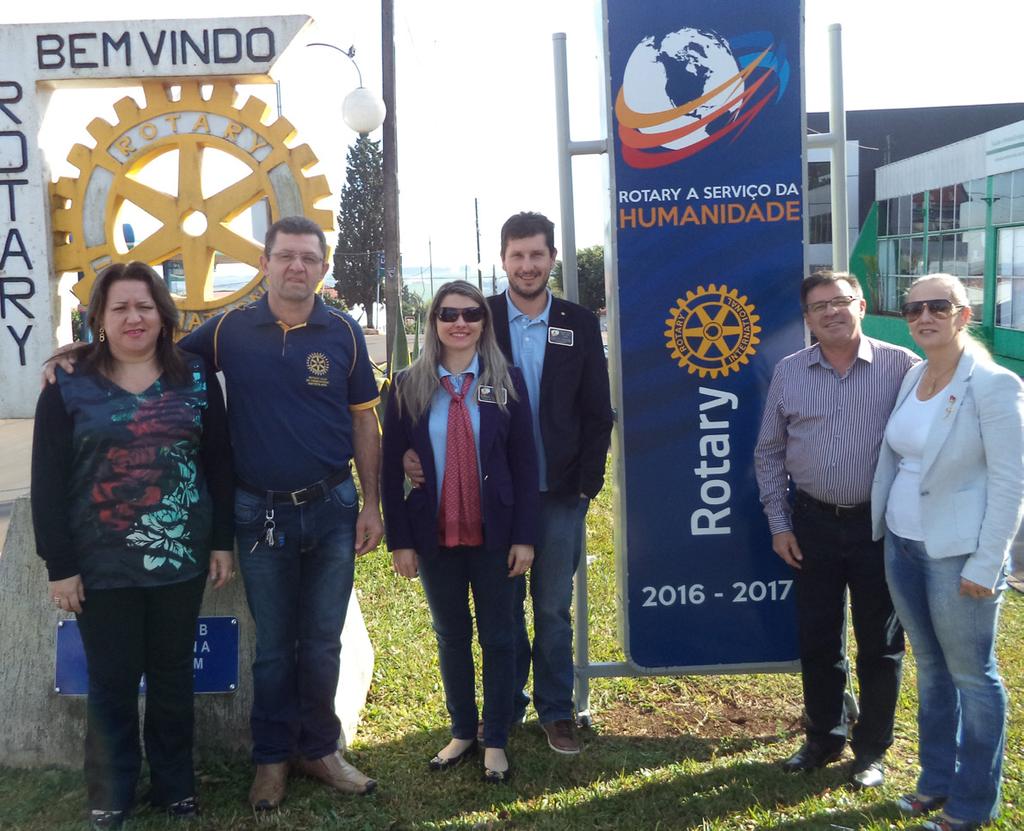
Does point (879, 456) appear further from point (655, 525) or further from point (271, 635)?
point (271, 635)

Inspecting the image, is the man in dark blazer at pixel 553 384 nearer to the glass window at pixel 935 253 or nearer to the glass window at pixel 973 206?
the glass window at pixel 973 206

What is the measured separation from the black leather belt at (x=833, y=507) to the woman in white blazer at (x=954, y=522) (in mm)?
114

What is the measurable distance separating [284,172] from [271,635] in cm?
206

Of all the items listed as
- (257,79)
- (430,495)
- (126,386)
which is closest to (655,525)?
(430,495)

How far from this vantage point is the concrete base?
12.2 feet

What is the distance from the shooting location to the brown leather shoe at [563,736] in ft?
12.4

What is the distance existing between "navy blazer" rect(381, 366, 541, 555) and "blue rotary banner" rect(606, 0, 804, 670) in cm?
68

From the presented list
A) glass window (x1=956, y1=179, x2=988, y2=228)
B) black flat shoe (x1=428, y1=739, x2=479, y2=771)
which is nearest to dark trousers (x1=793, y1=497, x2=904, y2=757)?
black flat shoe (x1=428, y1=739, x2=479, y2=771)

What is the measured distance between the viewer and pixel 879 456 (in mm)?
3230

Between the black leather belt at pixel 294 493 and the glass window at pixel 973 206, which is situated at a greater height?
the glass window at pixel 973 206

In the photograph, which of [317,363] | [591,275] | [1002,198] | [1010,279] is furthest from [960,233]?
[317,363]

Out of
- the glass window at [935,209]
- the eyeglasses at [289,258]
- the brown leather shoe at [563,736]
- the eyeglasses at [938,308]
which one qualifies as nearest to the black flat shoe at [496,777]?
the brown leather shoe at [563,736]

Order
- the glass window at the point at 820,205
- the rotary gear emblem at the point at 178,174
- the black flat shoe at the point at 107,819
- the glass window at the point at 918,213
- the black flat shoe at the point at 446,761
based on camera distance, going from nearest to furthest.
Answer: the black flat shoe at the point at 107,819 → the black flat shoe at the point at 446,761 → the rotary gear emblem at the point at 178,174 → the glass window at the point at 918,213 → the glass window at the point at 820,205

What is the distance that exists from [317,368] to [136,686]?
1218 mm
